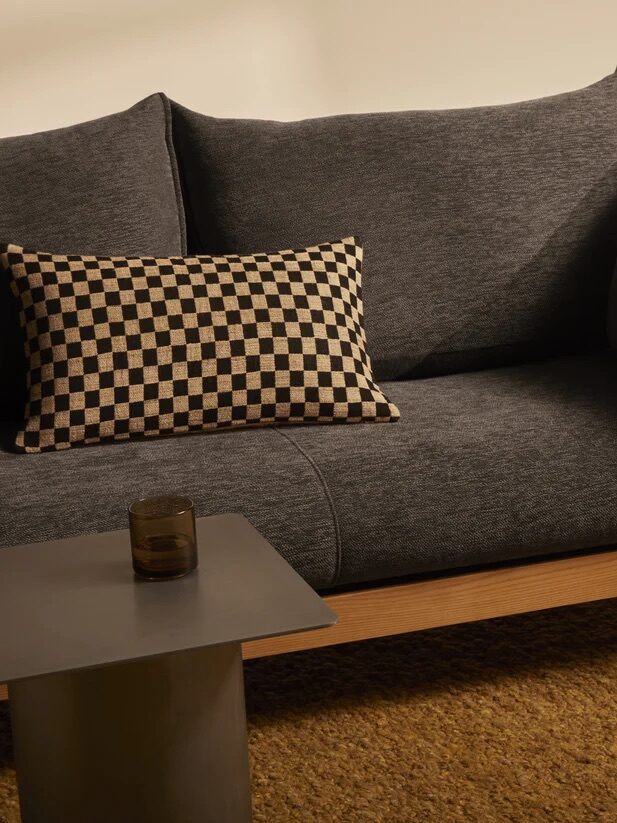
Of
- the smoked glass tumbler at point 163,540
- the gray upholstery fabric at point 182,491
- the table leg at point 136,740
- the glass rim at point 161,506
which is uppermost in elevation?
the glass rim at point 161,506

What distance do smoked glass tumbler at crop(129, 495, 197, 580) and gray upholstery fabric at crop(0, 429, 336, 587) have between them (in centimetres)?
36

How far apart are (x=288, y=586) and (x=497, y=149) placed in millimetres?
1298

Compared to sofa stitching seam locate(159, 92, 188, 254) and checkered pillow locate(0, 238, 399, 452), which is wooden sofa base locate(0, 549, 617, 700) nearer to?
checkered pillow locate(0, 238, 399, 452)

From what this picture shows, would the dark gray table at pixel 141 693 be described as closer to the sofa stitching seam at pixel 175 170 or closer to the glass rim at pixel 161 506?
the glass rim at pixel 161 506

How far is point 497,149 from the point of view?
212 centimetres

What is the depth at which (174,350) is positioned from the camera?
1696mm

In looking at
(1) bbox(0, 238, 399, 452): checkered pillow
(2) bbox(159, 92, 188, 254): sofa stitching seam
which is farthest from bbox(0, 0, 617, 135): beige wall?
(1) bbox(0, 238, 399, 452): checkered pillow

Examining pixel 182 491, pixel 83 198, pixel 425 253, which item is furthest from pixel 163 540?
pixel 425 253

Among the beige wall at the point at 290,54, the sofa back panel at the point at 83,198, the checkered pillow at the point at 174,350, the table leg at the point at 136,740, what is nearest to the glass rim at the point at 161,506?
the table leg at the point at 136,740

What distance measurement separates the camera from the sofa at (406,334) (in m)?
1.53

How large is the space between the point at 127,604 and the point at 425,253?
1.18 meters

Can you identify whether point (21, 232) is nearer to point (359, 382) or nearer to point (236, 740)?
point (359, 382)

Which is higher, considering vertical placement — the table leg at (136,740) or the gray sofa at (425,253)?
the gray sofa at (425,253)

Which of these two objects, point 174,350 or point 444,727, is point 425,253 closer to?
point 174,350
